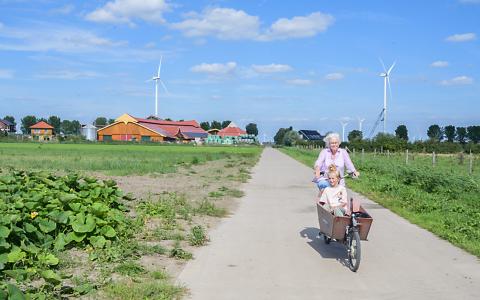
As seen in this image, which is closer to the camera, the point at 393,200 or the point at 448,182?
the point at 393,200

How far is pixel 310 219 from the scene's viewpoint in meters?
11.4

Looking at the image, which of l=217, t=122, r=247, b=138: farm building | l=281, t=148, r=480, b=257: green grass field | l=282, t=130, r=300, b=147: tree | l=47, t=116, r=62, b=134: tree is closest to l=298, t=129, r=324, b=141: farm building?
l=282, t=130, r=300, b=147: tree

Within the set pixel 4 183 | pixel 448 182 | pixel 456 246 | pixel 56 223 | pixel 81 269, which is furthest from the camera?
pixel 448 182

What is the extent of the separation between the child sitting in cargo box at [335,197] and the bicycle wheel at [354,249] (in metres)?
0.57

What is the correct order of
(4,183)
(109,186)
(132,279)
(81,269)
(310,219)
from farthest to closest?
(310,219) → (109,186) → (4,183) → (81,269) → (132,279)

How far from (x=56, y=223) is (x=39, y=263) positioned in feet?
4.43

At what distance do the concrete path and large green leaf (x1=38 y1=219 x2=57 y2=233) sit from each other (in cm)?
186

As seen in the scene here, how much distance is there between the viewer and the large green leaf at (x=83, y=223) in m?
7.36

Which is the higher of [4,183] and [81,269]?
[4,183]

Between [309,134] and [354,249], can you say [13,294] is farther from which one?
[309,134]

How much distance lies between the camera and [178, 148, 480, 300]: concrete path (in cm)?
579

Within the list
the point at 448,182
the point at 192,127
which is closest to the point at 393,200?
the point at 448,182

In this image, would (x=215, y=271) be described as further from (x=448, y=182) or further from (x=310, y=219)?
(x=448, y=182)

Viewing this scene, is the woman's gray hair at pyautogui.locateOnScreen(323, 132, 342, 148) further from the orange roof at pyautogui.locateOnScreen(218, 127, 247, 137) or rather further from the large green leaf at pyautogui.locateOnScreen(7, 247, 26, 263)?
the orange roof at pyautogui.locateOnScreen(218, 127, 247, 137)
